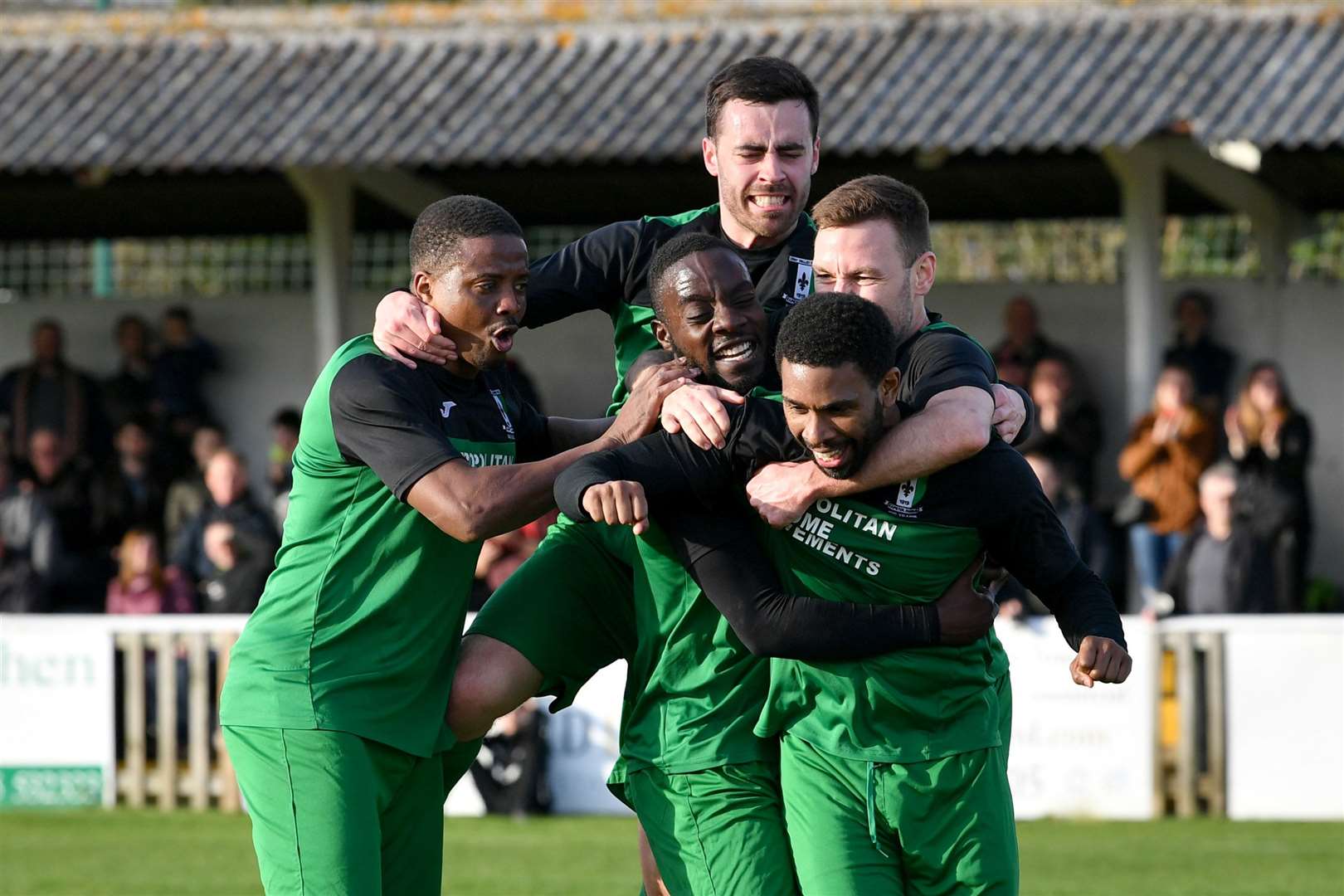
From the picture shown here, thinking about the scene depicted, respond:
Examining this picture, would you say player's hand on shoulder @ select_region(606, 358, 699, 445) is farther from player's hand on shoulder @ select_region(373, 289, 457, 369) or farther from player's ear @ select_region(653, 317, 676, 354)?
player's hand on shoulder @ select_region(373, 289, 457, 369)

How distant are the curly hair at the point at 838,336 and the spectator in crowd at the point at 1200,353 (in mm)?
9882

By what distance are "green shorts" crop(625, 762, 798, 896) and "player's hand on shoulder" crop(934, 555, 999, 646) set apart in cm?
59

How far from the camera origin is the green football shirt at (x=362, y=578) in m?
4.89

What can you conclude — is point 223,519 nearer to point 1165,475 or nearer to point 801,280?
point 1165,475

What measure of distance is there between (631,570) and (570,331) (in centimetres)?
1092

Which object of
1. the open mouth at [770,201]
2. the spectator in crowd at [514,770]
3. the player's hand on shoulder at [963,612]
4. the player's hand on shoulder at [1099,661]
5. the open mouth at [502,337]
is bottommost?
the spectator in crowd at [514,770]

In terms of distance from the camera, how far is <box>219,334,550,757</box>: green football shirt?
489 cm

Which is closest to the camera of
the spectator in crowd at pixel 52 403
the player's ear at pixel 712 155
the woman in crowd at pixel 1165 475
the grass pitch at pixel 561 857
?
the player's ear at pixel 712 155

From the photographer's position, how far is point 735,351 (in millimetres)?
4820

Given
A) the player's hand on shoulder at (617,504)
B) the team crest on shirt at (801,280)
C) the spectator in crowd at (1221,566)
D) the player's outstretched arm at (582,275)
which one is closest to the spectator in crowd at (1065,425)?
the spectator in crowd at (1221,566)

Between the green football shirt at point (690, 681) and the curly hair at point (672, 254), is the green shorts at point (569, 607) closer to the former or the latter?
the green football shirt at point (690, 681)

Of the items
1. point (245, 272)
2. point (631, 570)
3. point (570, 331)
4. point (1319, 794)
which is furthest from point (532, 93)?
point (631, 570)

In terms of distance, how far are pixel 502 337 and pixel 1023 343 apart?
9.76 metres

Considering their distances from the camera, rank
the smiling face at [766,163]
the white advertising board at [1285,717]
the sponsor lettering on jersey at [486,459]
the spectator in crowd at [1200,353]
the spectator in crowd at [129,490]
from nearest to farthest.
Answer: the sponsor lettering on jersey at [486,459] → the smiling face at [766,163] → the white advertising board at [1285,717] → the spectator in crowd at [1200,353] → the spectator in crowd at [129,490]
